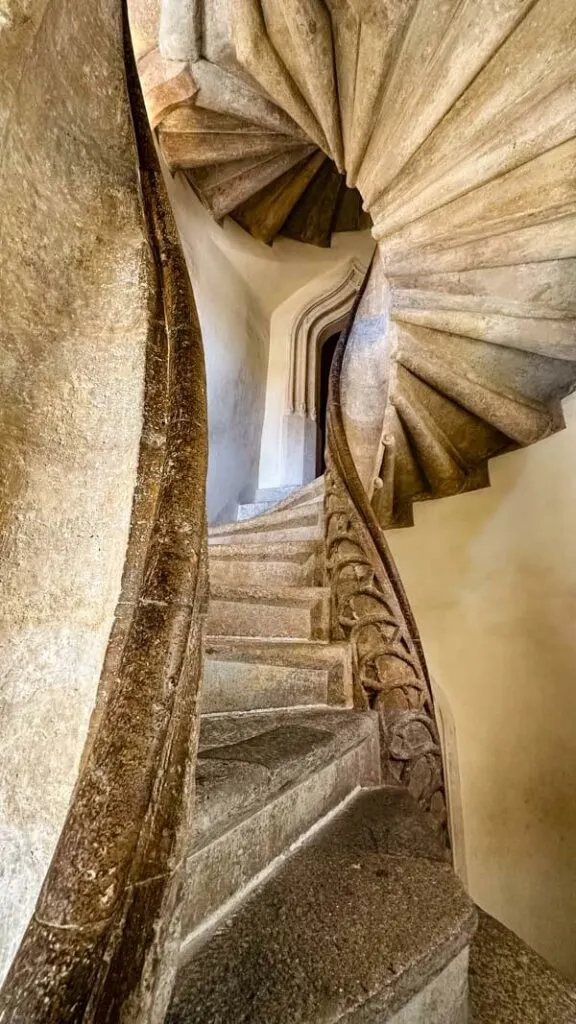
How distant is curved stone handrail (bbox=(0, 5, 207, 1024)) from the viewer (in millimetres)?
373

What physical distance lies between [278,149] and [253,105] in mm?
562

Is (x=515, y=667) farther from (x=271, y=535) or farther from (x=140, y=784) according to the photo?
(x=140, y=784)

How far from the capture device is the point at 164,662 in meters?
0.50

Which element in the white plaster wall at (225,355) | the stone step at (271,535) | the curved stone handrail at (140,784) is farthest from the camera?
the white plaster wall at (225,355)

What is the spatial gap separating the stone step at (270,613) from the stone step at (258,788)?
0.43m

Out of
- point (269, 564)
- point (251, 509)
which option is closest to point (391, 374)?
point (269, 564)

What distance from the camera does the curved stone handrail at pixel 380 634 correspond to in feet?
4.04

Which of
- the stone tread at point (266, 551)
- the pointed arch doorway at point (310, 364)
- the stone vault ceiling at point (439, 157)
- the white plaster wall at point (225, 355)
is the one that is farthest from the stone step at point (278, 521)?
the pointed arch doorway at point (310, 364)

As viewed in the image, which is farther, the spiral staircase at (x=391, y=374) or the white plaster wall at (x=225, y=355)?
the white plaster wall at (x=225, y=355)

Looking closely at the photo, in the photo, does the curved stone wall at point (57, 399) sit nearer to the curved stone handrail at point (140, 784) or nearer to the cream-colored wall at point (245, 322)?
the curved stone handrail at point (140, 784)

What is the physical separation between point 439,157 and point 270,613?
1.64 m

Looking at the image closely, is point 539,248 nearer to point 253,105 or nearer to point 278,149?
point 253,105

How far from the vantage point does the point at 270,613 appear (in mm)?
1556

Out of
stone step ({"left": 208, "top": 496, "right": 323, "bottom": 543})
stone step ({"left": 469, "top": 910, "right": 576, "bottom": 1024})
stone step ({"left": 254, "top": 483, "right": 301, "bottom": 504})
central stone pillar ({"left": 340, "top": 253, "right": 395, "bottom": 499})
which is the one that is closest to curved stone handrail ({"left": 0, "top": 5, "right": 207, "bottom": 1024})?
stone step ({"left": 469, "top": 910, "right": 576, "bottom": 1024})
